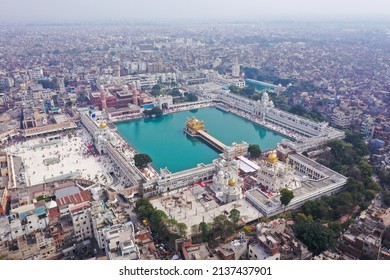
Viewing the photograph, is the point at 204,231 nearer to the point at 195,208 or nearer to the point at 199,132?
the point at 195,208

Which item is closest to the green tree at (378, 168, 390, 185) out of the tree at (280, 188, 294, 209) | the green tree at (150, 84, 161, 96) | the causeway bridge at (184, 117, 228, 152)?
the tree at (280, 188, 294, 209)

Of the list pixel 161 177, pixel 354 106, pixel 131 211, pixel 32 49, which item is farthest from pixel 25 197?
pixel 32 49

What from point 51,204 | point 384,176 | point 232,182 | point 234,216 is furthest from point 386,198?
point 51,204

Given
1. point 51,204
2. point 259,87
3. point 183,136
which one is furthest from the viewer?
point 259,87

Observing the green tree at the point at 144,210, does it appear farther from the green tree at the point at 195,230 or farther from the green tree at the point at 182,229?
the green tree at the point at 195,230

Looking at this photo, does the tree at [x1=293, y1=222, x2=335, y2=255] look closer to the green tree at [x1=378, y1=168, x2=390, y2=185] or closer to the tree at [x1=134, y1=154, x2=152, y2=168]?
the green tree at [x1=378, y1=168, x2=390, y2=185]
